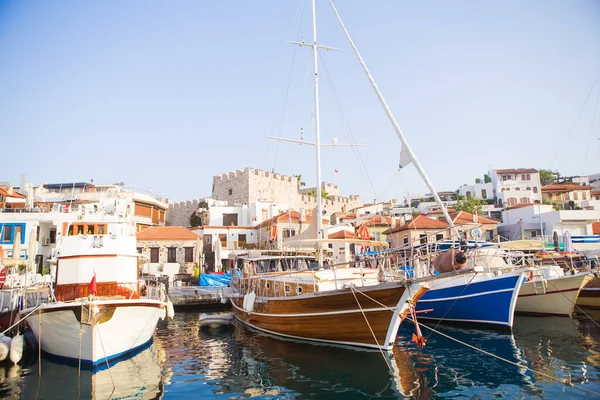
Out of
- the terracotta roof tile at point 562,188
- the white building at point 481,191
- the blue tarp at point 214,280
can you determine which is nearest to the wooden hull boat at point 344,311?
the blue tarp at point 214,280

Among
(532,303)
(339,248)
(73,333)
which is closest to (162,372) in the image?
(73,333)

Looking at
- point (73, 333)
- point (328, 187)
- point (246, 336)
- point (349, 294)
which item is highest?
point (328, 187)

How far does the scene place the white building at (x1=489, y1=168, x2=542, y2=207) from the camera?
5219cm

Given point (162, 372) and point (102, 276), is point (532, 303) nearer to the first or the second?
point (162, 372)

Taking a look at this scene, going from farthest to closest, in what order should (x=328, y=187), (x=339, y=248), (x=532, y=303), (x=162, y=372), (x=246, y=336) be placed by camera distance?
(x=328, y=187) → (x=339, y=248) → (x=532, y=303) → (x=246, y=336) → (x=162, y=372)

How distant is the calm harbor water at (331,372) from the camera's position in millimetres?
8898

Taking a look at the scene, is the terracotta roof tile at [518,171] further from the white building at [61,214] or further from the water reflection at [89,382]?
the water reflection at [89,382]

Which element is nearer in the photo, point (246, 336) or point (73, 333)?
point (73, 333)

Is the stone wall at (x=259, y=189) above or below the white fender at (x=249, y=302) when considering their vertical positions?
above

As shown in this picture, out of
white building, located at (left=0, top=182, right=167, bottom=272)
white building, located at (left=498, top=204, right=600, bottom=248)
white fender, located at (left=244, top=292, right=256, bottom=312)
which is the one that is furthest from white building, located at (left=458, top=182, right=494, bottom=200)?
white fender, located at (left=244, top=292, right=256, bottom=312)

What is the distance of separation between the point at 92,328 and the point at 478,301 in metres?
13.4

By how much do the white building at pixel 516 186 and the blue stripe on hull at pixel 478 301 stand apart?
130ft

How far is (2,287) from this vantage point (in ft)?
53.1

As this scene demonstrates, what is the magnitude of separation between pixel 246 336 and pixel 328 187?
49137mm
